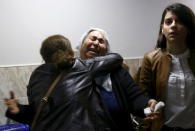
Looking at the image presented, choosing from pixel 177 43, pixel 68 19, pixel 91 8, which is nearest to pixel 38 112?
pixel 177 43

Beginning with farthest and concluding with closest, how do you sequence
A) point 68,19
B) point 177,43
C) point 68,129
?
point 68,19, point 177,43, point 68,129

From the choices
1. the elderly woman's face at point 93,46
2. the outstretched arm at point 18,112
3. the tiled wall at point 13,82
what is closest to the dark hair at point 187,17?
the elderly woman's face at point 93,46

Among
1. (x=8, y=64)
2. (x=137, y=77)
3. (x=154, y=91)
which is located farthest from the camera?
(x=8, y=64)

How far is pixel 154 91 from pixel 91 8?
88 centimetres

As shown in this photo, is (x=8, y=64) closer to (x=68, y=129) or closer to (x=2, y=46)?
(x=2, y=46)

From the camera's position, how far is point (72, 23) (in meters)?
2.16

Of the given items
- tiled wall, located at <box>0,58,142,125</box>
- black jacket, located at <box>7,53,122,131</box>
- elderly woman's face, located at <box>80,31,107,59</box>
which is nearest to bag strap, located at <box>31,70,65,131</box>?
black jacket, located at <box>7,53,122,131</box>

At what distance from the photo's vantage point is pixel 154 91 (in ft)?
5.63

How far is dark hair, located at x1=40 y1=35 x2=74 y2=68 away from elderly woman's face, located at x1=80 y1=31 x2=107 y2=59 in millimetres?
249

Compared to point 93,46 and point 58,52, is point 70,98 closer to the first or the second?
point 58,52

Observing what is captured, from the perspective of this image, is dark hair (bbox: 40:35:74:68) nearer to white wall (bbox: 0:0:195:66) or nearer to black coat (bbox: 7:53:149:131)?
black coat (bbox: 7:53:149:131)

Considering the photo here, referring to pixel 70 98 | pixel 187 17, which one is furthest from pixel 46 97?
pixel 187 17

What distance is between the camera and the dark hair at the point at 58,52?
138cm

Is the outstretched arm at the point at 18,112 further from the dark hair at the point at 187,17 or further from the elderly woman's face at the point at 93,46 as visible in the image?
the dark hair at the point at 187,17
